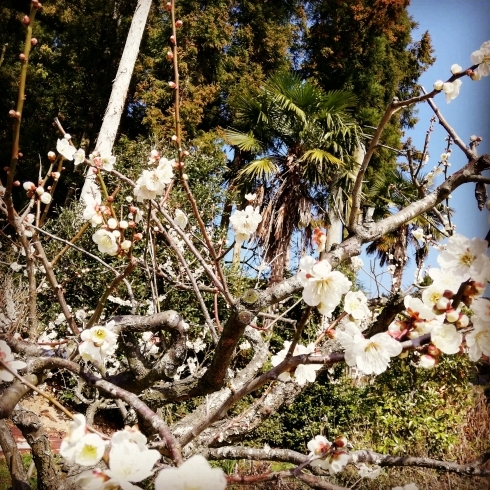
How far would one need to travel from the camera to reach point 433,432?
12.7 ft

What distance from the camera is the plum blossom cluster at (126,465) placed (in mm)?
402

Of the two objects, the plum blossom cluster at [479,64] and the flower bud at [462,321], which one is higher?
the plum blossom cluster at [479,64]

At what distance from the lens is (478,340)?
0.54 meters

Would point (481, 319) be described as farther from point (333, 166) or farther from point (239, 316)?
point (333, 166)

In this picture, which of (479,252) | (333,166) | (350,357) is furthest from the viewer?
(333,166)

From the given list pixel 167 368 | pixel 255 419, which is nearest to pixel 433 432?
pixel 255 419

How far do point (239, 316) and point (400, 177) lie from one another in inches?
230

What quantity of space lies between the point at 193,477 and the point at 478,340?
16.0 inches

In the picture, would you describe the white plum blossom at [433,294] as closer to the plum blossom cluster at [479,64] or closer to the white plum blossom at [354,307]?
the white plum blossom at [354,307]

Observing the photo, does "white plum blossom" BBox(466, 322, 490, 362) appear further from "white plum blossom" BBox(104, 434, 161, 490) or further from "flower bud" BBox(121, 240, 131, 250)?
"flower bud" BBox(121, 240, 131, 250)

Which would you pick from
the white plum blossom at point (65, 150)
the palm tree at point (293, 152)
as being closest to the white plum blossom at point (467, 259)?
the white plum blossom at point (65, 150)

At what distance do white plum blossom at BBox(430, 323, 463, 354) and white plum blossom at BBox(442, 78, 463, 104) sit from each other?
529 millimetres

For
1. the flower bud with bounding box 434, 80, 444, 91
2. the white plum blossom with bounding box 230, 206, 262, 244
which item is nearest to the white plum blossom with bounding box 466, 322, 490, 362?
the flower bud with bounding box 434, 80, 444, 91

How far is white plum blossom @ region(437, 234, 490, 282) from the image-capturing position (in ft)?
1.65
